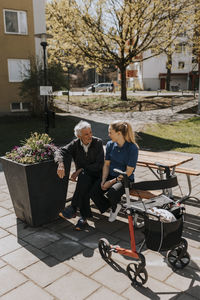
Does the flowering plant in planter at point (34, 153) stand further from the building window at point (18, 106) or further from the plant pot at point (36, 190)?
the building window at point (18, 106)

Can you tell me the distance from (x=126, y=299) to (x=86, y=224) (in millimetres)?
1568

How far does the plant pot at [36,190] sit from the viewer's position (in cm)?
391

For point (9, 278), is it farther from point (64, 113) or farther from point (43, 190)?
point (64, 113)

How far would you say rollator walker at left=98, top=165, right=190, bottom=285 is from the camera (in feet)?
9.37

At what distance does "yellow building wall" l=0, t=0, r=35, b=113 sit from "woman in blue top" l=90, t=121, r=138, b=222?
52.2 ft

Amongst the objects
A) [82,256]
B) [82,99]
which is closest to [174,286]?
[82,256]

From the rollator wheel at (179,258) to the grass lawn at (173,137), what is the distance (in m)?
5.91

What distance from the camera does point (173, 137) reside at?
436 inches

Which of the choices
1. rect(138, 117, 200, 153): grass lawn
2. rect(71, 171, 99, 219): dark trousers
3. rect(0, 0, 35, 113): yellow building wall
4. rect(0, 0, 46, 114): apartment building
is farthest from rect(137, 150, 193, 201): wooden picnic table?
rect(0, 0, 35, 113): yellow building wall

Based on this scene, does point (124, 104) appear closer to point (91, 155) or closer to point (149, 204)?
point (91, 155)

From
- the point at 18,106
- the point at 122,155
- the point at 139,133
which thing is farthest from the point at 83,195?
the point at 18,106

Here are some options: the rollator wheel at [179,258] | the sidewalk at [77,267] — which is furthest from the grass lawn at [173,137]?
the rollator wheel at [179,258]

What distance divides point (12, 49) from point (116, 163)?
16671mm

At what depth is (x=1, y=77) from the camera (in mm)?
18406
